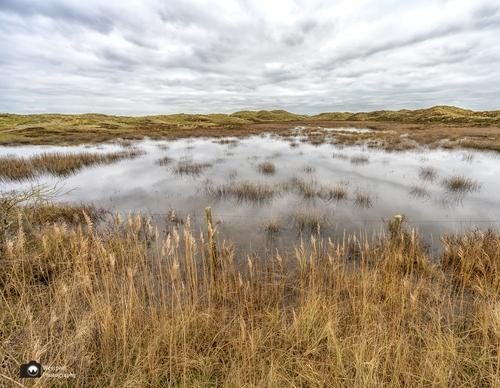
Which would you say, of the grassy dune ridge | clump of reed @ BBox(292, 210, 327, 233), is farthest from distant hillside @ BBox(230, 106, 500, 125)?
clump of reed @ BBox(292, 210, 327, 233)

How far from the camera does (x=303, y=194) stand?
43.6 feet

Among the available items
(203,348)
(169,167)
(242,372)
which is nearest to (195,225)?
(203,348)

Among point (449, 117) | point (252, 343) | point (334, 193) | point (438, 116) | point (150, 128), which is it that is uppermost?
point (438, 116)

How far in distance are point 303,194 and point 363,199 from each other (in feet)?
9.19

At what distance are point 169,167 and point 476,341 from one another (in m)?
20.4

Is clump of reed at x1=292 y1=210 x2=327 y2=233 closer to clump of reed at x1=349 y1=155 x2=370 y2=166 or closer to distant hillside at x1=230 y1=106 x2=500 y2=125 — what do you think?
clump of reed at x1=349 y1=155 x2=370 y2=166

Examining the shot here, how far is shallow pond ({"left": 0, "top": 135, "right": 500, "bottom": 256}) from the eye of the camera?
946cm

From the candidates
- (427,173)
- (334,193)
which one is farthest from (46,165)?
(427,173)

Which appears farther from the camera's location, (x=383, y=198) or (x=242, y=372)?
(x=383, y=198)

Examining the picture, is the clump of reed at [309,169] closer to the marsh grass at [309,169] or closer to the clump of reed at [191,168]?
the marsh grass at [309,169]

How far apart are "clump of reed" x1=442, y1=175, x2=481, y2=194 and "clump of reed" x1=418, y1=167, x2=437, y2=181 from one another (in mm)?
1289

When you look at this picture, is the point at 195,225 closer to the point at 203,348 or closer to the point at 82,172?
the point at 203,348

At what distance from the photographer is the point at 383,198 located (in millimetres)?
12688

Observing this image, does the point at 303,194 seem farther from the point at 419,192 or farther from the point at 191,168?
the point at 191,168
